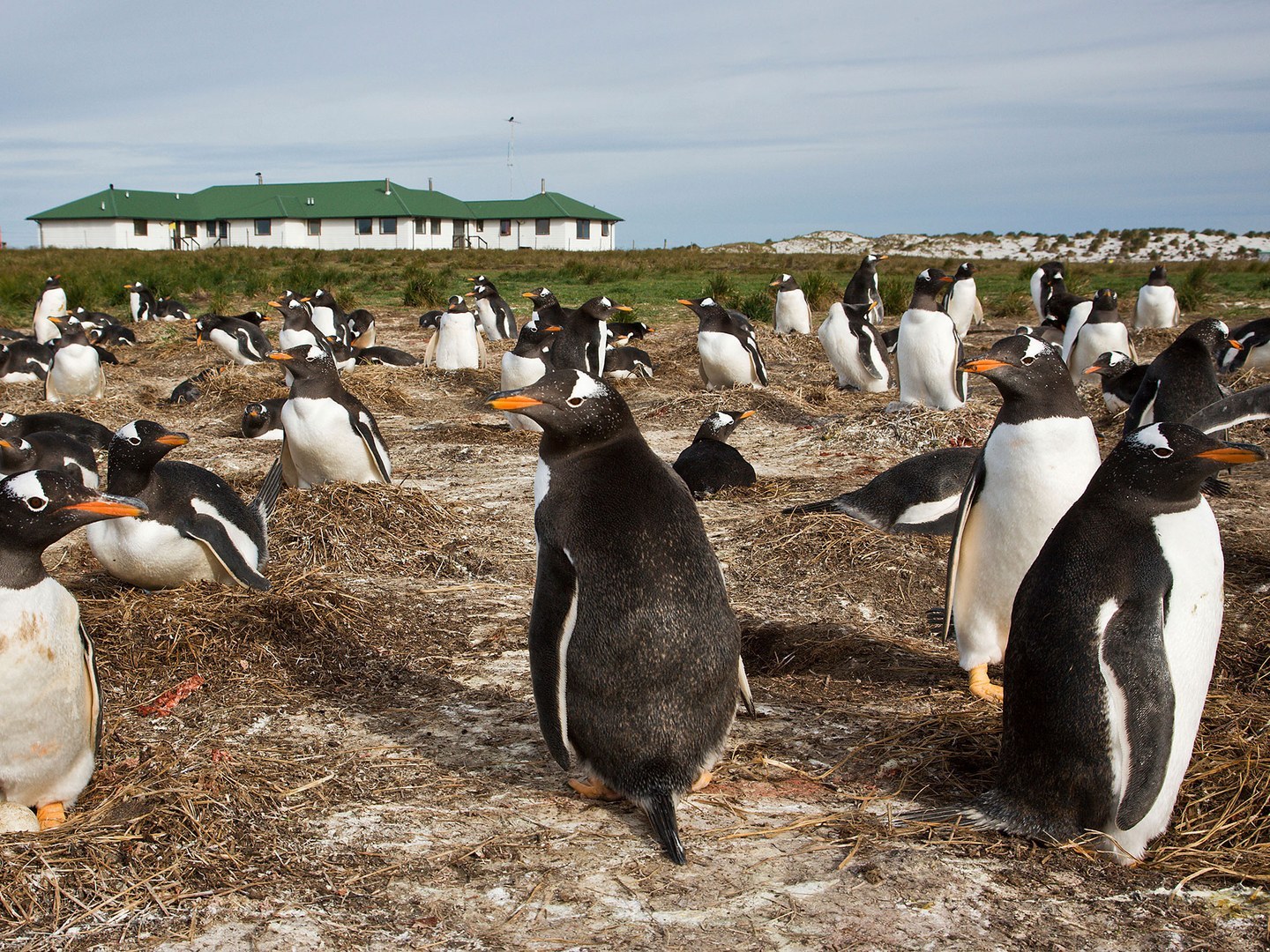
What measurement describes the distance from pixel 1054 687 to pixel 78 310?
681 inches

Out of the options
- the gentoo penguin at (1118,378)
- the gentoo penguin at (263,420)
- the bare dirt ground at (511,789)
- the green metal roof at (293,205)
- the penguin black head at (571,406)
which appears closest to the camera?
the bare dirt ground at (511,789)

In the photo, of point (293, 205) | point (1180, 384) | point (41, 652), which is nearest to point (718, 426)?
point (1180, 384)

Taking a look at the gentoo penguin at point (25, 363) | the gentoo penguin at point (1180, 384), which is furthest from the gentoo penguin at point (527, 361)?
the gentoo penguin at point (25, 363)

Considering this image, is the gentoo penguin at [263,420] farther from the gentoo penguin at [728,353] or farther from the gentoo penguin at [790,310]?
the gentoo penguin at [790,310]

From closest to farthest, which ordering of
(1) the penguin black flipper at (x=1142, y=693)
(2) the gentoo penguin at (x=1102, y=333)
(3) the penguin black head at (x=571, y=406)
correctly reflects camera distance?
(1) the penguin black flipper at (x=1142, y=693) < (3) the penguin black head at (x=571, y=406) < (2) the gentoo penguin at (x=1102, y=333)

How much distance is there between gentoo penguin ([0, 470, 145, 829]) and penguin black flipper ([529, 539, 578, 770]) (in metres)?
1.18

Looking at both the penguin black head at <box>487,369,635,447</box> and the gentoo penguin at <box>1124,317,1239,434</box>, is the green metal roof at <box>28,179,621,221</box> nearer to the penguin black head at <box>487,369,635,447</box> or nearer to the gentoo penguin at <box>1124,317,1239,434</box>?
the gentoo penguin at <box>1124,317,1239,434</box>

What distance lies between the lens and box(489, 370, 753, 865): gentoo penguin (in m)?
3.30

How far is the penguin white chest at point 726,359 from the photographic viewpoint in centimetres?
1238

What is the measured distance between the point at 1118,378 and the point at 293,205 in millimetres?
58380

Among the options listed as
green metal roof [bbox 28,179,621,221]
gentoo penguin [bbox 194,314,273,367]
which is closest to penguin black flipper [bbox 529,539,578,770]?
gentoo penguin [bbox 194,314,273,367]

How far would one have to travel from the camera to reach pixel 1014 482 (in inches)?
172

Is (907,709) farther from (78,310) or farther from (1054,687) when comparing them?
(78,310)

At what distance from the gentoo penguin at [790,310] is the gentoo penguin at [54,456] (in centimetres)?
1164
